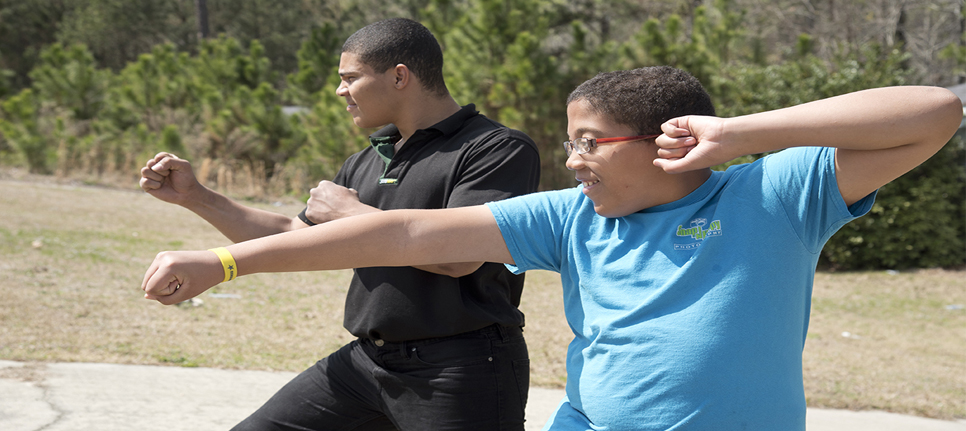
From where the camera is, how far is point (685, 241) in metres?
1.63

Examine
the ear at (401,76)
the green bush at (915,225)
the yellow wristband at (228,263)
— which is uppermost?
the ear at (401,76)

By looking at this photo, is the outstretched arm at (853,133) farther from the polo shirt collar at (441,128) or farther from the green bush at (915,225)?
the green bush at (915,225)

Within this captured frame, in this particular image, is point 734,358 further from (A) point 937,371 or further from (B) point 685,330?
(A) point 937,371

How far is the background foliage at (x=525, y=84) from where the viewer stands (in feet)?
34.9

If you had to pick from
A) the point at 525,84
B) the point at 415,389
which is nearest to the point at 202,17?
the point at 525,84

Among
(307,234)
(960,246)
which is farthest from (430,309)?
(960,246)

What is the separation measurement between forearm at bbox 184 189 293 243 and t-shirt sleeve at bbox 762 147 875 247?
1.70 meters

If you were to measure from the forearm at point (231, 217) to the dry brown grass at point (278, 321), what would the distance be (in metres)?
2.88

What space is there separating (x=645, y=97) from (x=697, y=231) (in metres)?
0.32

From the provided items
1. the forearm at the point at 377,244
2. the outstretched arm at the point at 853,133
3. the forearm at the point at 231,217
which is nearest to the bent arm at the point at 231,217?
the forearm at the point at 231,217

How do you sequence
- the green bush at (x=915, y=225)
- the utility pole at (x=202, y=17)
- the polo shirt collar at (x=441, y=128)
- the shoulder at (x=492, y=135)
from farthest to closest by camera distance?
the utility pole at (x=202, y=17) → the green bush at (x=915, y=225) → the polo shirt collar at (x=441, y=128) → the shoulder at (x=492, y=135)

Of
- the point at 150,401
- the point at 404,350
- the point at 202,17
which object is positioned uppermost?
the point at 202,17

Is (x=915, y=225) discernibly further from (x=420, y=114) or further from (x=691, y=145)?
(x=691, y=145)

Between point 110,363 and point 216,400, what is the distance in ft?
3.78
